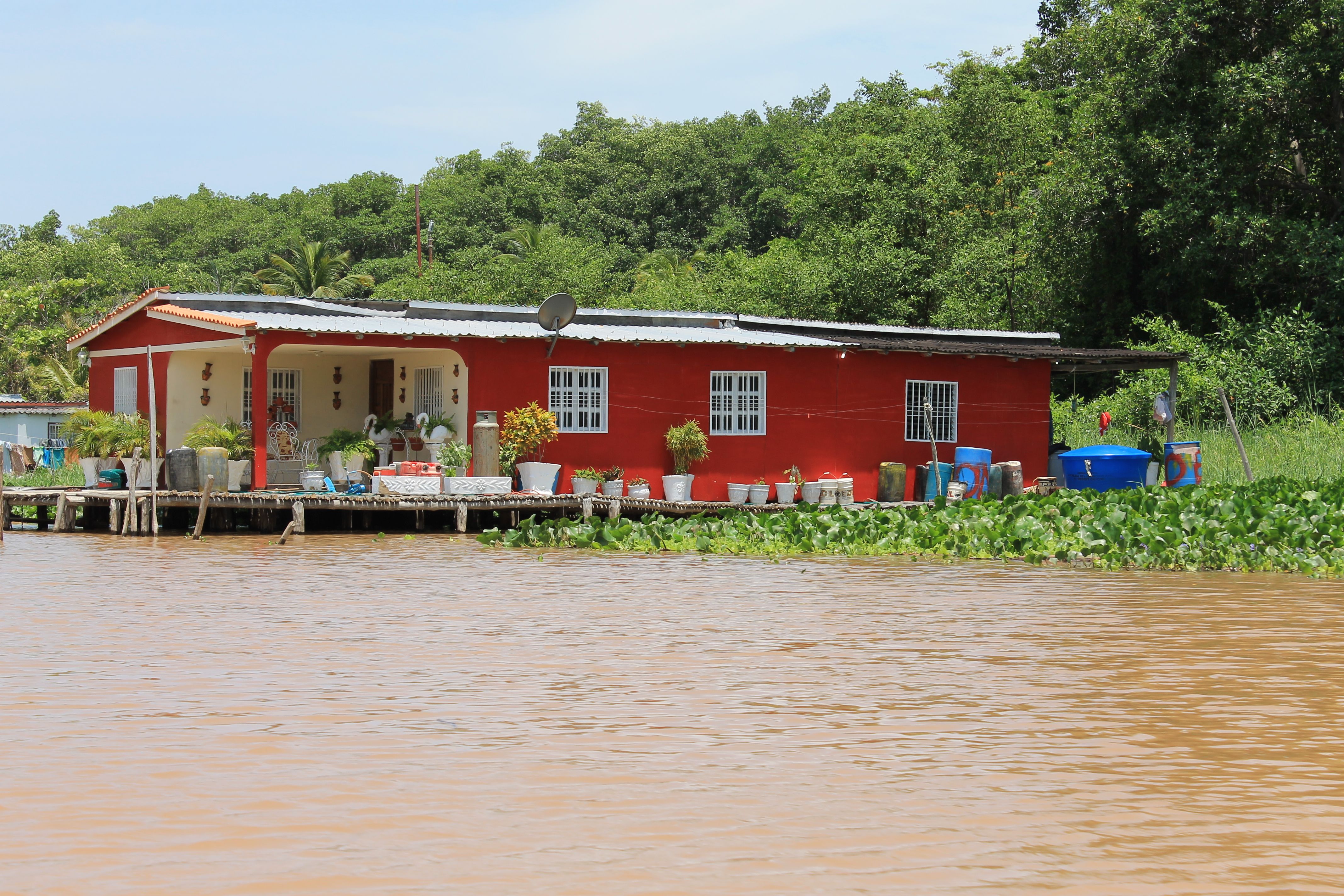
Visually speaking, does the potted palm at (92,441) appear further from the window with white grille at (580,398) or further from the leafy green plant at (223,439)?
the window with white grille at (580,398)

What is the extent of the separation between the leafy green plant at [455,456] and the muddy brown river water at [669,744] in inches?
319

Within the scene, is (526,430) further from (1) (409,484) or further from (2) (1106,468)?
(2) (1106,468)

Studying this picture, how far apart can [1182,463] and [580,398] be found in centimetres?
1095

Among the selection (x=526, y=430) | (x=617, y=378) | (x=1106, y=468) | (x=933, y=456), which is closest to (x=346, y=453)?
(x=526, y=430)

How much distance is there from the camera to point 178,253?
66.7 metres

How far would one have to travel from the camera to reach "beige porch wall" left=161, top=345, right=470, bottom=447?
75.7ft

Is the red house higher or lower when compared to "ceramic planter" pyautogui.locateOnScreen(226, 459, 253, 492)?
higher

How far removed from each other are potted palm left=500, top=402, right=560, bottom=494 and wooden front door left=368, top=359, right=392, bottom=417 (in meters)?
3.57

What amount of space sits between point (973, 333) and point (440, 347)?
1148cm

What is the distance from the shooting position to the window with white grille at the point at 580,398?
23.0 metres

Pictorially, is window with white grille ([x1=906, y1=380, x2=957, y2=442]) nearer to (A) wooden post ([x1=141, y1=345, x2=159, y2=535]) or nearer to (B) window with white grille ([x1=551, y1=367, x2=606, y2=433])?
(B) window with white grille ([x1=551, y1=367, x2=606, y2=433])

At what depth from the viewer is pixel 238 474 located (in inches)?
834

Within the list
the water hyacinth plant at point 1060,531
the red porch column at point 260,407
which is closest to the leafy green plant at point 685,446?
the water hyacinth plant at point 1060,531

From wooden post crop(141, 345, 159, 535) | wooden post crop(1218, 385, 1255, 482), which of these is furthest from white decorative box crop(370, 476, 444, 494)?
wooden post crop(1218, 385, 1255, 482)
